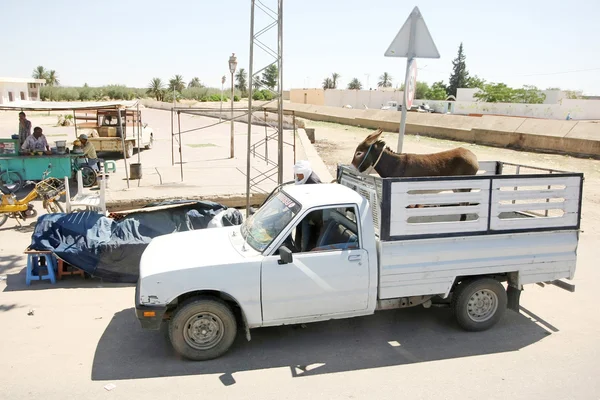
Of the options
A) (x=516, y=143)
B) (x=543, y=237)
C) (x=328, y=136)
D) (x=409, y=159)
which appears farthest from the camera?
(x=328, y=136)

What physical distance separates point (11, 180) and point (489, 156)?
15.2m

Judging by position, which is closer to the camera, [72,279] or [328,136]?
[72,279]

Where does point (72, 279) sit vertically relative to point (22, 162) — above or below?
below

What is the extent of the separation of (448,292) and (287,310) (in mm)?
1709

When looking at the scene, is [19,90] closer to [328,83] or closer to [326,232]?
[326,232]

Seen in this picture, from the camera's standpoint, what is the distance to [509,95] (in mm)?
68500

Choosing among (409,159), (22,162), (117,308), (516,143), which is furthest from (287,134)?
(117,308)

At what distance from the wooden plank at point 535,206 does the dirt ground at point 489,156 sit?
4935 mm

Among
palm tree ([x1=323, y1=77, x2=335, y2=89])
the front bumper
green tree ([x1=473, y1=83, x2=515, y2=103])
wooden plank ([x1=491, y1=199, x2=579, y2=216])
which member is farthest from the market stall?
palm tree ([x1=323, y1=77, x2=335, y2=89])

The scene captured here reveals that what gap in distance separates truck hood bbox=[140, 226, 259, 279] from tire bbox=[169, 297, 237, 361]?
36 cm

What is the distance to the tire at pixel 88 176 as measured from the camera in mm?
13453

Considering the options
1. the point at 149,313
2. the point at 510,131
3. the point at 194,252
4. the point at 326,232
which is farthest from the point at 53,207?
the point at 510,131

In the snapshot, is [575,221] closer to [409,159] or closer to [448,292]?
[448,292]

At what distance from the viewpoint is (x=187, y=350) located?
4742 millimetres
